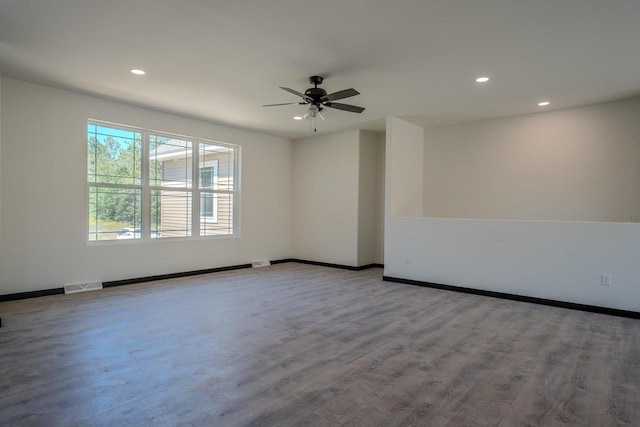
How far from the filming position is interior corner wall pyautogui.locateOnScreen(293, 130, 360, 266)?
22.6ft

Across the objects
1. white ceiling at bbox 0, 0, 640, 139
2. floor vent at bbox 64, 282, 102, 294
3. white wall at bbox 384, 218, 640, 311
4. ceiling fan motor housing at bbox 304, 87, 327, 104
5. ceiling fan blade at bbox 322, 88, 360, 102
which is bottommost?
floor vent at bbox 64, 282, 102, 294

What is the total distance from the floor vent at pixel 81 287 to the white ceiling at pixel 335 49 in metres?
2.63

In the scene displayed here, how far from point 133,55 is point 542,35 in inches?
152

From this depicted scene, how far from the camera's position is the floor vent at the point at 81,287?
4.75 m

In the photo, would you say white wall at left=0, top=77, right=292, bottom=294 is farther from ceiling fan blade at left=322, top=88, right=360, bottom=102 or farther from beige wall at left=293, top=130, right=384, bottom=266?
ceiling fan blade at left=322, top=88, right=360, bottom=102

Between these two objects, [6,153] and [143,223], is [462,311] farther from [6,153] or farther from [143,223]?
[6,153]

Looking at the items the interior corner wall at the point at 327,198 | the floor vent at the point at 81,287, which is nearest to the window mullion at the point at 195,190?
the floor vent at the point at 81,287

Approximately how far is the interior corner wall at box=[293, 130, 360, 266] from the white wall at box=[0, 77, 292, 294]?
8.00ft

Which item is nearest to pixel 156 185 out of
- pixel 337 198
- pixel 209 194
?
pixel 209 194

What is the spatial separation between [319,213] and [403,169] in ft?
6.86

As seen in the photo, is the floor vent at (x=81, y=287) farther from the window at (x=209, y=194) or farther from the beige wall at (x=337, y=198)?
the beige wall at (x=337, y=198)

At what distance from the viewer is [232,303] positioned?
4.33 meters

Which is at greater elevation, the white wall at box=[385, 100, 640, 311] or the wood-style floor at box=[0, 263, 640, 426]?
the white wall at box=[385, 100, 640, 311]

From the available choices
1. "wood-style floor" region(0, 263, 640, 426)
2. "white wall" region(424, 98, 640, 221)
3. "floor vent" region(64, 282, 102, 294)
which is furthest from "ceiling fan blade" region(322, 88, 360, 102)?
"floor vent" region(64, 282, 102, 294)
